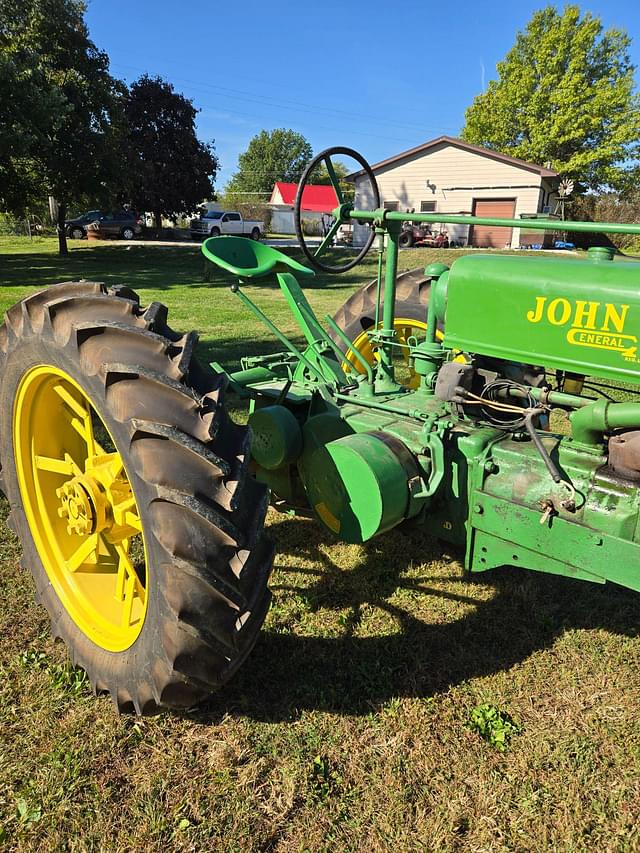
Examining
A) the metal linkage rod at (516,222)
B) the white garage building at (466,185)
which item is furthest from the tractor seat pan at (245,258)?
the white garage building at (466,185)

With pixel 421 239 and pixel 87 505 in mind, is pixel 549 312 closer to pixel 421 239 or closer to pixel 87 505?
pixel 87 505

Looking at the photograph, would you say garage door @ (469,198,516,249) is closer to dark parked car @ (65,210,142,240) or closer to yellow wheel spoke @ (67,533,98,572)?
dark parked car @ (65,210,142,240)

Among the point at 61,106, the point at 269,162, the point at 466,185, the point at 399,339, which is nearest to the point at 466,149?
the point at 466,185

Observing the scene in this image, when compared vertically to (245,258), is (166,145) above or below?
above

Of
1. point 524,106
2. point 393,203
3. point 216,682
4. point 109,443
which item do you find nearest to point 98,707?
point 216,682

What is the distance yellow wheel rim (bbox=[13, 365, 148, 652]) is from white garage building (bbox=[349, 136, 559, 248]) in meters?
23.1

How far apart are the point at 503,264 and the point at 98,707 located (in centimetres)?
222

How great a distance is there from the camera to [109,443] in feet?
13.5

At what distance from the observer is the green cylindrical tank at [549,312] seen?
204 cm

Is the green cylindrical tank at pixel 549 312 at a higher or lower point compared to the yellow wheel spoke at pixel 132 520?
higher

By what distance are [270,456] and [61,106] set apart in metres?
17.3

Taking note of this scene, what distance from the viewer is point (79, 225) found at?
98.5 ft

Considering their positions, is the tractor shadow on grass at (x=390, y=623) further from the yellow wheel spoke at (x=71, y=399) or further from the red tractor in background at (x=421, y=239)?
the red tractor in background at (x=421, y=239)

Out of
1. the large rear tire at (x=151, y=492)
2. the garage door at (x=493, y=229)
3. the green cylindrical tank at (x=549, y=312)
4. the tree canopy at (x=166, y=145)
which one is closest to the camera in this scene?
the large rear tire at (x=151, y=492)
